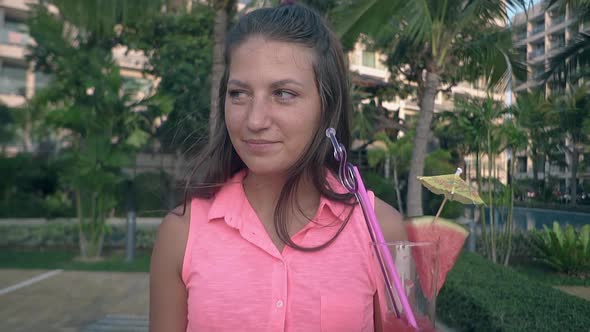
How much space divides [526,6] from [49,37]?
7.84 metres

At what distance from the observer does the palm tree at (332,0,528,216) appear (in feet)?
15.6

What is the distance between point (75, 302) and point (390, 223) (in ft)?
18.4

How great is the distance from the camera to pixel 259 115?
118 cm

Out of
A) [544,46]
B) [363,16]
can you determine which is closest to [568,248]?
[544,46]

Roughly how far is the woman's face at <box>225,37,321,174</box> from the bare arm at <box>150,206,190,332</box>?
0.28 meters

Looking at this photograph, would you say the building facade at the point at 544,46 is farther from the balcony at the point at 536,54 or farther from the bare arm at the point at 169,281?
the bare arm at the point at 169,281

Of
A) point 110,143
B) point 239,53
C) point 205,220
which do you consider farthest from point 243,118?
point 110,143

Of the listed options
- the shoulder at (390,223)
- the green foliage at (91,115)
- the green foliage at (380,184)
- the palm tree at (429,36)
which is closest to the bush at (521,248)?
the palm tree at (429,36)

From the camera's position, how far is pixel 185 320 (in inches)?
51.7

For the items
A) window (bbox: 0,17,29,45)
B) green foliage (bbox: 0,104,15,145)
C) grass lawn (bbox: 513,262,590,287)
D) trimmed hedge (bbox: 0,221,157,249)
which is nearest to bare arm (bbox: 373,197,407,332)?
grass lawn (bbox: 513,262,590,287)

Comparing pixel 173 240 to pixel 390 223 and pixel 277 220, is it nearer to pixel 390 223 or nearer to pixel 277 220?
pixel 277 220

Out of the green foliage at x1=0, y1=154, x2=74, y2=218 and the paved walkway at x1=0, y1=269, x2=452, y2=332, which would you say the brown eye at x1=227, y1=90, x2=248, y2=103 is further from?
the green foliage at x1=0, y1=154, x2=74, y2=218

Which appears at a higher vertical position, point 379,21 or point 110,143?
point 379,21

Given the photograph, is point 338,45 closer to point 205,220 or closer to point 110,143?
point 205,220
